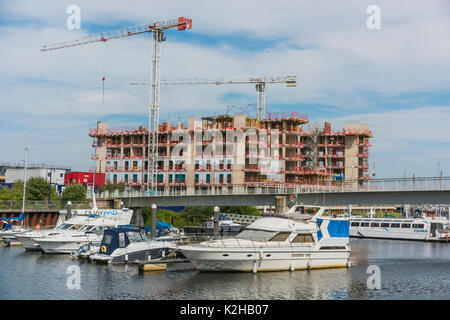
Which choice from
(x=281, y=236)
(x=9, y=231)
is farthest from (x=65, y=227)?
(x=281, y=236)

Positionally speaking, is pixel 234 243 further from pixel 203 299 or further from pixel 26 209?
pixel 26 209

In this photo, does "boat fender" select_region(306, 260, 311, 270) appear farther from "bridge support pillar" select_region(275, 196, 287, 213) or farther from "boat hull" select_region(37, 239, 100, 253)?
"bridge support pillar" select_region(275, 196, 287, 213)

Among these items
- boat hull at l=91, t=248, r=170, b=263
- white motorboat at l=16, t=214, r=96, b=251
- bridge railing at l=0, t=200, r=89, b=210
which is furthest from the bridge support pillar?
bridge railing at l=0, t=200, r=89, b=210

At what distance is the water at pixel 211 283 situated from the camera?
3681cm

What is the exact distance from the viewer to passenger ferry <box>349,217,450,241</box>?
8681cm

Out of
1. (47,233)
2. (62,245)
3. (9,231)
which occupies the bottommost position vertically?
(62,245)

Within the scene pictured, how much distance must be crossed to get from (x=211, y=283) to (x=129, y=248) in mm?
11138

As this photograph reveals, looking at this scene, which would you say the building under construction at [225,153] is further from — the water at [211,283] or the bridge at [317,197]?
the water at [211,283]

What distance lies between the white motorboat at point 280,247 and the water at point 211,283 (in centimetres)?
78

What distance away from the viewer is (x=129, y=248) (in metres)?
48.7

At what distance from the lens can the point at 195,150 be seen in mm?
119875

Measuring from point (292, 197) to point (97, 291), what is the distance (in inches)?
1551

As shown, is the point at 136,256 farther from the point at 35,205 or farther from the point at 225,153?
the point at 225,153
